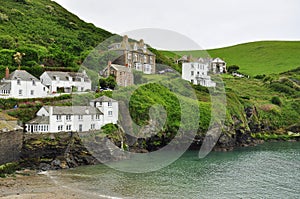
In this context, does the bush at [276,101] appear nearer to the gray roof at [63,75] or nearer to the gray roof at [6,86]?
the gray roof at [63,75]

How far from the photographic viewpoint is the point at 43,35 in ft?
357

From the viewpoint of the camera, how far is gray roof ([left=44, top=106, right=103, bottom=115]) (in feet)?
171

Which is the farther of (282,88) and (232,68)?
(232,68)

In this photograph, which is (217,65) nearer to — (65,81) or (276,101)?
(276,101)

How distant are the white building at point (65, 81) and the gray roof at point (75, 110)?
36.6 feet

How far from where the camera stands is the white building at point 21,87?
5659cm

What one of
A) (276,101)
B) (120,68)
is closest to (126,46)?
(120,68)

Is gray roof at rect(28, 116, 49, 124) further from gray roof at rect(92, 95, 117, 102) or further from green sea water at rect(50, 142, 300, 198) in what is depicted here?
gray roof at rect(92, 95, 117, 102)

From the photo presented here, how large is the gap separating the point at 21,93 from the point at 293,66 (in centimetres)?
12392

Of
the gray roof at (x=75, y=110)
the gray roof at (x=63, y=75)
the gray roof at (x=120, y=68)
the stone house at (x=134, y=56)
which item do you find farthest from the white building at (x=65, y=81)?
the stone house at (x=134, y=56)

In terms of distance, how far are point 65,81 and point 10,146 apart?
22613 millimetres

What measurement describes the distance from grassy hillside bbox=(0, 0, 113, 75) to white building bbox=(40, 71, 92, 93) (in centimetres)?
730

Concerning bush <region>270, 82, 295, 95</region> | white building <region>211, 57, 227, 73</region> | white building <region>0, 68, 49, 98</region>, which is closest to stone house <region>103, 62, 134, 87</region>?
white building <region>0, 68, 49, 98</region>

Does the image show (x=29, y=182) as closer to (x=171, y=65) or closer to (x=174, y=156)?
(x=174, y=156)
